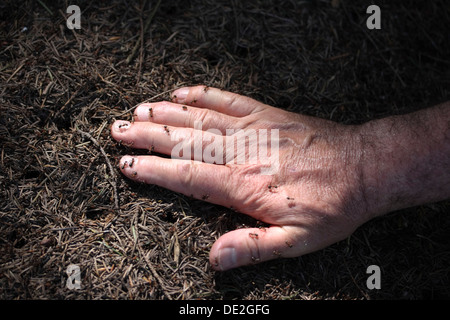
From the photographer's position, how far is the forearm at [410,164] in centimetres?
251

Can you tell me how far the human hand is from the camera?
2.46 metres

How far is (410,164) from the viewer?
8.29 ft

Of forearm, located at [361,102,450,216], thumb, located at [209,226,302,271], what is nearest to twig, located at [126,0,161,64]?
thumb, located at [209,226,302,271]

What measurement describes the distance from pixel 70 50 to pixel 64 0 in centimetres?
44

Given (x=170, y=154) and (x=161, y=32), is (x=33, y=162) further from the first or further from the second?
(x=161, y=32)

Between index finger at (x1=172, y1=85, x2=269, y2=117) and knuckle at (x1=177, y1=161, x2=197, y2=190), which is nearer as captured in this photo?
knuckle at (x1=177, y1=161, x2=197, y2=190)

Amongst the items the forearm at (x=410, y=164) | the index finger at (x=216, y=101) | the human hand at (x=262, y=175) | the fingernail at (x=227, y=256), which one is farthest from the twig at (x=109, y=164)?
the forearm at (x=410, y=164)

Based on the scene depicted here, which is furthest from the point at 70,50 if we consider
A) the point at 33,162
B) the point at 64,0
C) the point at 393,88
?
the point at 393,88

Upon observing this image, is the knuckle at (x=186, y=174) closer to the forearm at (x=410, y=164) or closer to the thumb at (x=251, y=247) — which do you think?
the thumb at (x=251, y=247)

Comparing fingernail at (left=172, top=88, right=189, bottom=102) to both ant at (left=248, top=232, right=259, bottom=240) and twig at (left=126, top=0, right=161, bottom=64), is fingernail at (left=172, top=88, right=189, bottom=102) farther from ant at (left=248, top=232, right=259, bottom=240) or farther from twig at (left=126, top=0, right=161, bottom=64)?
ant at (left=248, top=232, right=259, bottom=240)

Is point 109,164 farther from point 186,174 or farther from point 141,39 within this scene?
point 141,39

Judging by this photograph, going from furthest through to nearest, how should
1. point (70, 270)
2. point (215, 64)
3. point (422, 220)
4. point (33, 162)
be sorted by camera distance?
point (215, 64) < point (422, 220) < point (33, 162) < point (70, 270)

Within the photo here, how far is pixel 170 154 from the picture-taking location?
266cm

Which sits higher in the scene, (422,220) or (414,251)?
(422,220)
